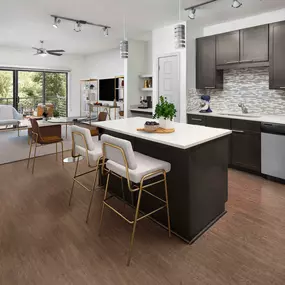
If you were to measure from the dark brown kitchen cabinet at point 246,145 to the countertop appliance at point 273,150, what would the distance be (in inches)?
3.5

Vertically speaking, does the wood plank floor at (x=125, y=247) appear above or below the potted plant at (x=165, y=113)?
below

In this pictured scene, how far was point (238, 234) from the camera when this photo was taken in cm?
246

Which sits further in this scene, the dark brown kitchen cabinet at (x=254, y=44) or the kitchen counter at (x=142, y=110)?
the kitchen counter at (x=142, y=110)

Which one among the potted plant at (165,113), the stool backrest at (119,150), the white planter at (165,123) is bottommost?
the stool backrest at (119,150)

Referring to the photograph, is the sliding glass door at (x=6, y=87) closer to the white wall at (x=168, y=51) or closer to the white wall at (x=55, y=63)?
the white wall at (x=55, y=63)

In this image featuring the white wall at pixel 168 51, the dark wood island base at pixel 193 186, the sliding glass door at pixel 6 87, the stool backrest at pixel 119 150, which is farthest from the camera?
the sliding glass door at pixel 6 87

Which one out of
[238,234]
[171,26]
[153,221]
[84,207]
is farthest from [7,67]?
[238,234]

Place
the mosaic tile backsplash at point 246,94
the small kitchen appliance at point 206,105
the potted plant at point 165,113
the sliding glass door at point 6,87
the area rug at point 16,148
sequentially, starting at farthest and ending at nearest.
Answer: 1. the sliding glass door at point 6,87
2. the area rug at point 16,148
3. the small kitchen appliance at point 206,105
4. the mosaic tile backsplash at point 246,94
5. the potted plant at point 165,113

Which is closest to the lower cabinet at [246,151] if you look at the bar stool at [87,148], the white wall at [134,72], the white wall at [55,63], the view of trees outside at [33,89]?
the bar stool at [87,148]

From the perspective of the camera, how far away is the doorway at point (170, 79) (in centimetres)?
528

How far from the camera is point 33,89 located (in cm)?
920

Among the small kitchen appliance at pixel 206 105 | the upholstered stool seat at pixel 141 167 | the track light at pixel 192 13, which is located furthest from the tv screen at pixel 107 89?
the upholstered stool seat at pixel 141 167

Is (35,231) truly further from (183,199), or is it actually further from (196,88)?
(196,88)

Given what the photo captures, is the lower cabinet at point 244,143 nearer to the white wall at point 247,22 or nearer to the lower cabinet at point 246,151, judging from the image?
the lower cabinet at point 246,151
